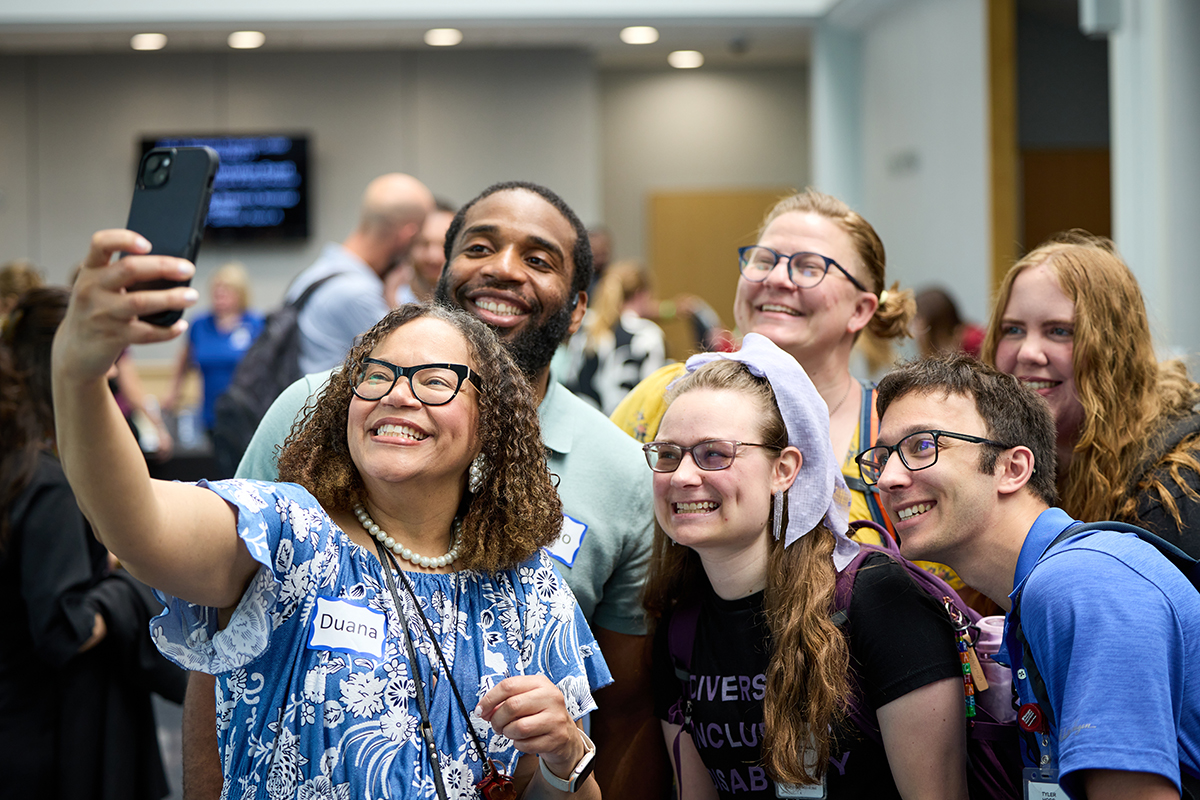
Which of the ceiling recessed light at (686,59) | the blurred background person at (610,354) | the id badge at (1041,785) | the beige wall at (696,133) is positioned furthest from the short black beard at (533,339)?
the beige wall at (696,133)

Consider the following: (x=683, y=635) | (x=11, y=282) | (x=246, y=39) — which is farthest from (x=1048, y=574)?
(x=246, y=39)

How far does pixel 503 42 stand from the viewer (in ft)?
30.9

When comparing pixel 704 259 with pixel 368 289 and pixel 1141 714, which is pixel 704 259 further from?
pixel 1141 714

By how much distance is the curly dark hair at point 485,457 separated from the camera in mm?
1693

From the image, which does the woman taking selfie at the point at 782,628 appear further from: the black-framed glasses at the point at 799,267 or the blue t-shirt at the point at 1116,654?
the black-framed glasses at the point at 799,267

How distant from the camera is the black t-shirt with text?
5.82 ft

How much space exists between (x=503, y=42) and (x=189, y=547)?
8760 millimetres

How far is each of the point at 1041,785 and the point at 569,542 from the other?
92cm

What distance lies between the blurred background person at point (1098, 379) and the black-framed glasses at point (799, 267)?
1.25 ft

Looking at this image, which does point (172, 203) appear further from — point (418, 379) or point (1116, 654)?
point (1116, 654)

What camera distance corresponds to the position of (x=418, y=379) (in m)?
1.67

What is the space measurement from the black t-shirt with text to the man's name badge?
0.94 ft

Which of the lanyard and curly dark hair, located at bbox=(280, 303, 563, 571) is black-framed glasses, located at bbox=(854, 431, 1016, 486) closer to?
→ curly dark hair, located at bbox=(280, 303, 563, 571)

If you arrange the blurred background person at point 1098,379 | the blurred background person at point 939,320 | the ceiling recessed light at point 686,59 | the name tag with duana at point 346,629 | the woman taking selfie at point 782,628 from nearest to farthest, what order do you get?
1. the name tag with duana at point 346,629
2. the woman taking selfie at point 782,628
3. the blurred background person at point 1098,379
4. the blurred background person at point 939,320
5. the ceiling recessed light at point 686,59
